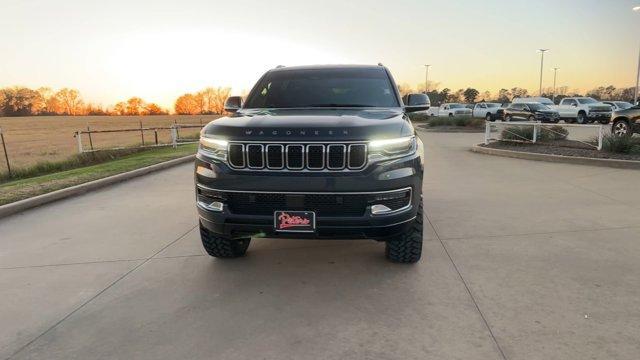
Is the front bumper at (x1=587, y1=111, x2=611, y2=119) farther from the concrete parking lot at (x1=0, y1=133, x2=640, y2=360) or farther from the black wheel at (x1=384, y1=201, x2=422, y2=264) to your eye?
the black wheel at (x1=384, y1=201, x2=422, y2=264)

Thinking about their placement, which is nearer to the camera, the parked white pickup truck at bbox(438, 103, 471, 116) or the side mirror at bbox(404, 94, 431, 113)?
the side mirror at bbox(404, 94, 431, 113)

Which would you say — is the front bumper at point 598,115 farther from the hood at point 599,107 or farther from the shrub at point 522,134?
the shrub at point 522,134

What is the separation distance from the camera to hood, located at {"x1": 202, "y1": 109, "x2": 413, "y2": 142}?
3.47 metres

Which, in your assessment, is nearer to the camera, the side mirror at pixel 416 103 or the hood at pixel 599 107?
the side mirror at pixel 416 103

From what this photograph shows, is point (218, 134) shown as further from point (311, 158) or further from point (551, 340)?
point (551, 340)

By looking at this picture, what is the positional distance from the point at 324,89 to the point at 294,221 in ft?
6.57

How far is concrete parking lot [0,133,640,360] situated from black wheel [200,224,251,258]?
13 centimetres

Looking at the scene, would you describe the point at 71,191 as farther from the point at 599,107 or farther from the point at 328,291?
the point at 599,107

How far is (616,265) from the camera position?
416cm

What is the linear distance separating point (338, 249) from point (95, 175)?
6.77 metres

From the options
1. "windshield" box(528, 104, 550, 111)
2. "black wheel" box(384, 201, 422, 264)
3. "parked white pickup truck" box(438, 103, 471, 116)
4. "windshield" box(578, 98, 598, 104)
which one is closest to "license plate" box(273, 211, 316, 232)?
"black wheel" box(384, 201, 422, 264)

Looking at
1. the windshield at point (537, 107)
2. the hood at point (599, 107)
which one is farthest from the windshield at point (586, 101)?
the windshield at point (537, 107)

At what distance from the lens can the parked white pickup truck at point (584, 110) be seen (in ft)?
99.4

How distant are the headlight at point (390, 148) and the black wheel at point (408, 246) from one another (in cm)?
68
